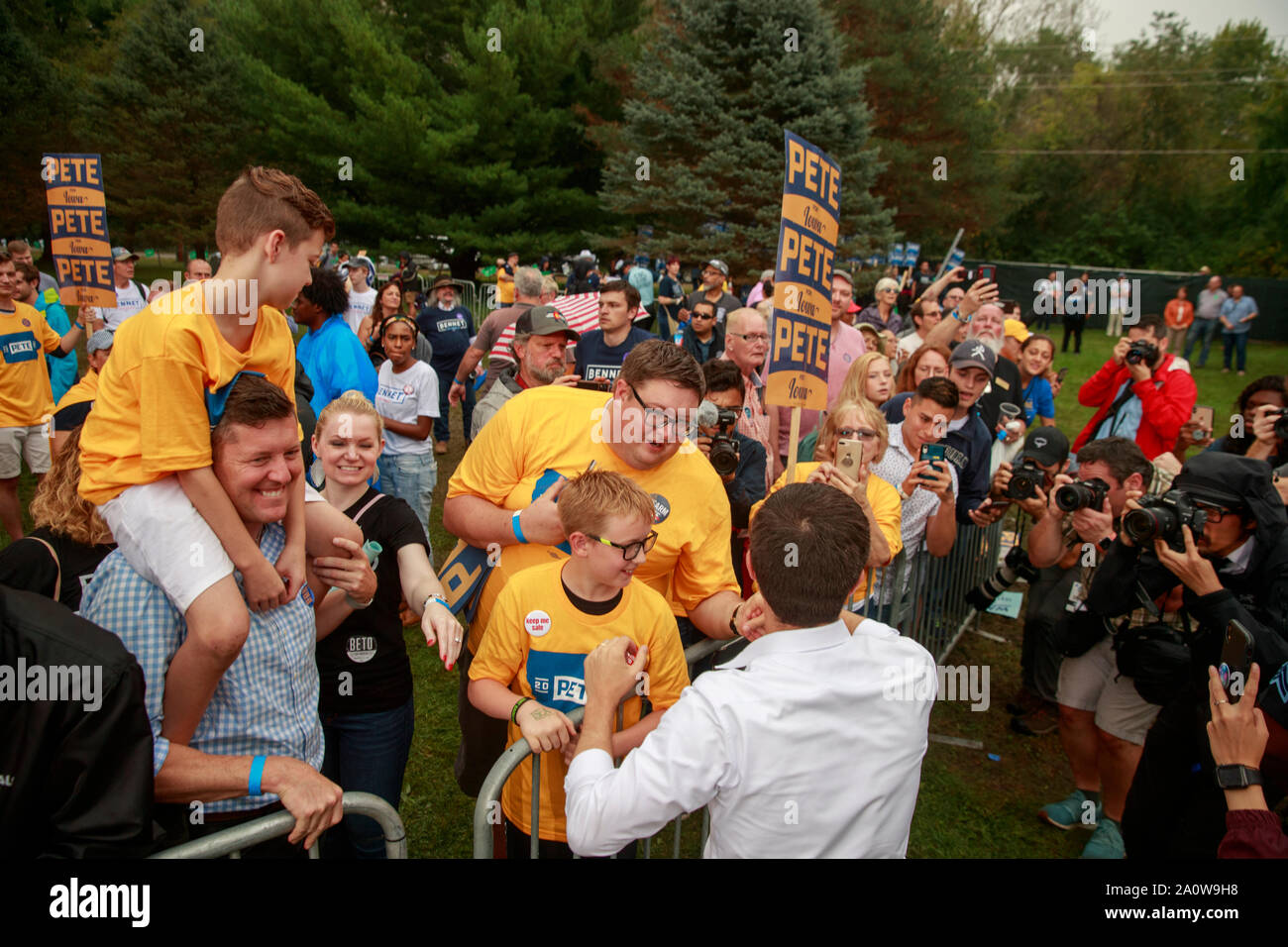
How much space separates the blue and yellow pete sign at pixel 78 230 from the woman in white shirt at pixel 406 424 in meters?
2.03

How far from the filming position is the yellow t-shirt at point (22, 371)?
247 inches

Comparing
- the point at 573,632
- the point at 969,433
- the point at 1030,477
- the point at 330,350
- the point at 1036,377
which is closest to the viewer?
the point at 573,632

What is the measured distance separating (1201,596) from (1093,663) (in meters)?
1.15

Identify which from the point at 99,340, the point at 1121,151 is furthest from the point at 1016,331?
the point at 1121,151

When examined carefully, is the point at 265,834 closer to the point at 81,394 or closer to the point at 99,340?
the point at 81,394

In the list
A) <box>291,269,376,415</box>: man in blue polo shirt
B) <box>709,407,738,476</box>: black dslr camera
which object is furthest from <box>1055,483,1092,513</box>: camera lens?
<box>291,269,376,415</box>: man in blue polo shirt

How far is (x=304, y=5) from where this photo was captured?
2517cm

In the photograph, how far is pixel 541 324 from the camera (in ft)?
16.1

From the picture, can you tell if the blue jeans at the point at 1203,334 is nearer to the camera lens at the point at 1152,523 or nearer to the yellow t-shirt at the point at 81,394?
the camera lens at the point at 1152,523

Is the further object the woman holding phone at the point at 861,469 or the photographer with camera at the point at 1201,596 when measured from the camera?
the woman holding phone at the point at 861,469

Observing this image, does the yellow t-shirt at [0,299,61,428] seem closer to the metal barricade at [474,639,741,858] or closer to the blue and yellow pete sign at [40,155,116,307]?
the blue and yellow pete sign at [40,155,116,307]

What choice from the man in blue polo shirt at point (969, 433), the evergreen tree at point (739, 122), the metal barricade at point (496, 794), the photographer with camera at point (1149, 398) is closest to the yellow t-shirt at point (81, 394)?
the metal barricade at point (496, 794)

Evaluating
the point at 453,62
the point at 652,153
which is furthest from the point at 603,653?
the point at 453,62
